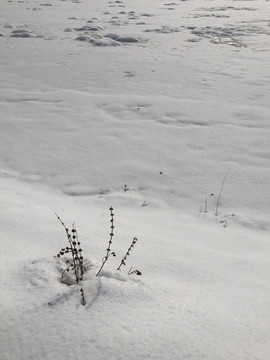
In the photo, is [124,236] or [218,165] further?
[218,165]

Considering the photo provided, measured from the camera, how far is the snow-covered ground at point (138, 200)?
156cm

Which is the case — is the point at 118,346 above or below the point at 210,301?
above

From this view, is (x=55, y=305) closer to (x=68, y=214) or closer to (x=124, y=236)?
(x=124, y=236)

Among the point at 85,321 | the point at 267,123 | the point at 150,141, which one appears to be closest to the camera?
the point at 85,321

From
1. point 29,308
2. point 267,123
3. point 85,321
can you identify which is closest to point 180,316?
point 85,321

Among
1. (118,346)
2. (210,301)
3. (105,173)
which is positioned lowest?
(105,173)

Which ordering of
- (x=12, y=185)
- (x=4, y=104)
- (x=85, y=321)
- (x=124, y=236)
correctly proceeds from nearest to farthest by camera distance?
1. (x=85, y=321)
2. (x=124, y=236)
3. (x=12, y=185)
4. (x=4, y=104)

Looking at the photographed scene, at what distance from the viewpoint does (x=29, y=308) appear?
1.61 m

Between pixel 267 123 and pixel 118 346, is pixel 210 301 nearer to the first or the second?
pixel 118 346

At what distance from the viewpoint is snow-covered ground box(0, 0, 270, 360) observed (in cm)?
156

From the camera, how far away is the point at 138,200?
12.5 ft

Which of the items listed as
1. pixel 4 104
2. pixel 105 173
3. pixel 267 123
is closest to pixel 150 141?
pixel 105 173

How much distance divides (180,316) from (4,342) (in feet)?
2.60

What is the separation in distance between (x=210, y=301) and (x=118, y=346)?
2.20ft
